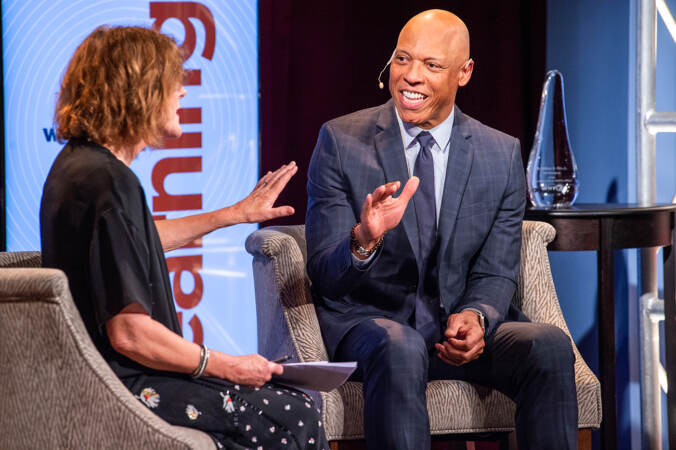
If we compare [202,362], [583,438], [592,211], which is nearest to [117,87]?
[202,362]

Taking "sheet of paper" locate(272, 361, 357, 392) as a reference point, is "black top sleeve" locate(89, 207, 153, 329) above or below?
above

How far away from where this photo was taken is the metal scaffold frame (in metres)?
3.53

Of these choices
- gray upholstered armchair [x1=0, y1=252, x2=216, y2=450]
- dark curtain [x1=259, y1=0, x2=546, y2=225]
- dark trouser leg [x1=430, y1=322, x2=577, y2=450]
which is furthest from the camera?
dark curtain [x1=259, y1=0, x2=546, y2=225]

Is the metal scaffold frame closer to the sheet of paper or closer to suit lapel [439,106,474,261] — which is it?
suit lapel [439,106,474,261]

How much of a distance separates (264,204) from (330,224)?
220 millimetres

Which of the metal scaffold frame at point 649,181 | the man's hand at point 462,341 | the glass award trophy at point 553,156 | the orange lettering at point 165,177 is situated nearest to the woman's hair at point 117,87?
the man's hand at point 462,341

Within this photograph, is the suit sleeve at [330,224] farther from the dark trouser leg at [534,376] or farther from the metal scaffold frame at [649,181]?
the metal scaffold frame at [649,181]

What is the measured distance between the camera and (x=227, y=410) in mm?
1778

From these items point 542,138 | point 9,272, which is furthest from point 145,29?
point 542,138

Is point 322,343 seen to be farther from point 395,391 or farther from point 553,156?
point 553,156

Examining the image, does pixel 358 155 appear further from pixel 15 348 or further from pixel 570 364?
pixel 15 348

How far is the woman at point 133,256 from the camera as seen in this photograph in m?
1.67

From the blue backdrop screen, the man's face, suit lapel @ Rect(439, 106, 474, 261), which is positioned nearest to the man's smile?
the man's face

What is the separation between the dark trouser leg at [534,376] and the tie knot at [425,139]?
2.00 feet
